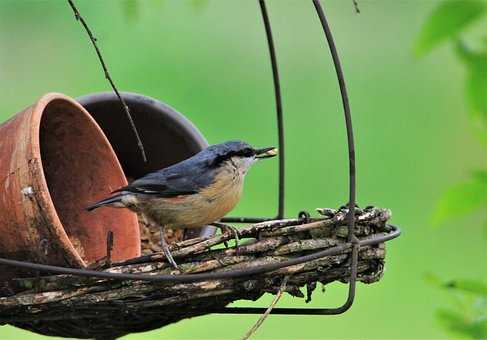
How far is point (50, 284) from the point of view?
2.27 meters

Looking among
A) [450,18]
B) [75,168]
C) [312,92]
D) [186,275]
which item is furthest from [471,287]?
[312,92]

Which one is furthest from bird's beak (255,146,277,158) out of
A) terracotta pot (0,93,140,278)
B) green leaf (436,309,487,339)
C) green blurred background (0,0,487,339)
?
green blurred background (0,0,487,339)

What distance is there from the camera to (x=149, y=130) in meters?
3.30

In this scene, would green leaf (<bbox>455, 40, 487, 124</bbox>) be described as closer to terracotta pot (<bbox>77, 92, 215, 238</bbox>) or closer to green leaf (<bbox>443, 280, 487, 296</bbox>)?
green leaf (<bbox>443, 280, 487, 296</bbox>)

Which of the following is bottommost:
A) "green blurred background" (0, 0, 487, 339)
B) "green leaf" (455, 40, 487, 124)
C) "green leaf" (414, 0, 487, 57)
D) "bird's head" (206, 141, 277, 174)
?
"green blurred background" (0, 0, 487, 339)

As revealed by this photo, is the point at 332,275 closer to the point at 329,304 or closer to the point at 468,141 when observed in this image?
the point at 329,304

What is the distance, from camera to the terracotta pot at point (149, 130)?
10.7 feet

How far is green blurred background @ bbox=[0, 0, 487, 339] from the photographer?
7.70 meters

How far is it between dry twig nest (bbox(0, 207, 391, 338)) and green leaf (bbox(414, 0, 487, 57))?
72 cm

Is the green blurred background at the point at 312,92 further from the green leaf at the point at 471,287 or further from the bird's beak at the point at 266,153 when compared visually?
the green leaf at the point at 471,287

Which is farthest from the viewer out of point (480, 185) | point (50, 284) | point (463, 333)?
point (50, 284)

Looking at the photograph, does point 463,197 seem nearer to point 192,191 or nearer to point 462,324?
point 462,324

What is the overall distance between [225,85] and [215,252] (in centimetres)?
685

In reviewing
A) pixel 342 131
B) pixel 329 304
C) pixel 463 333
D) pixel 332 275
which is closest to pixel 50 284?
pixel 332 275
